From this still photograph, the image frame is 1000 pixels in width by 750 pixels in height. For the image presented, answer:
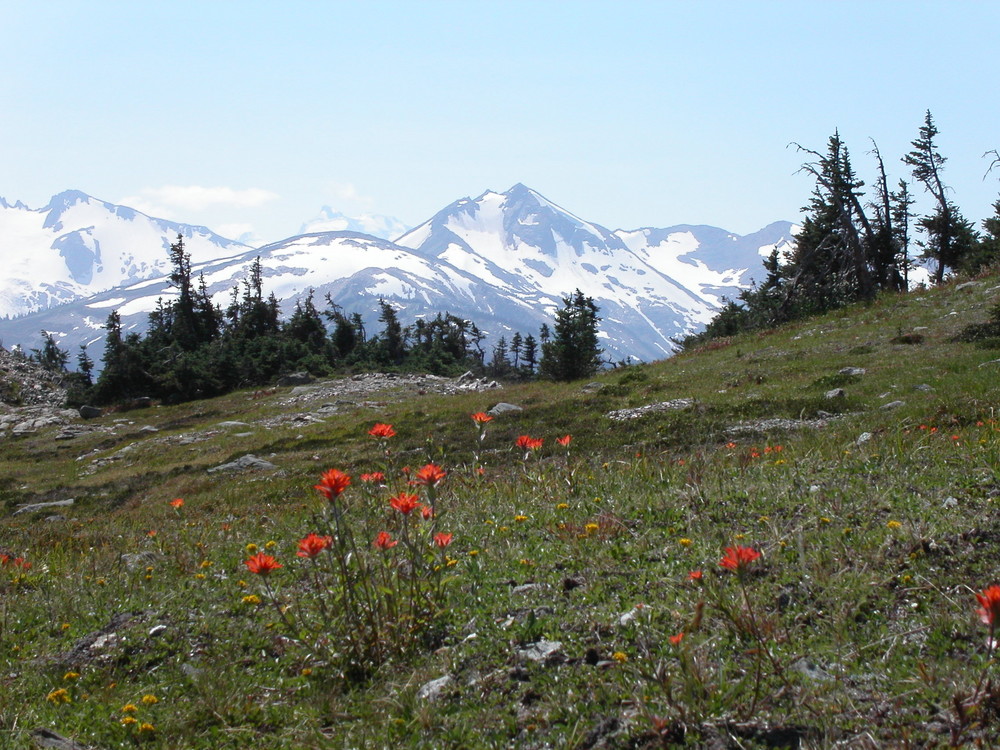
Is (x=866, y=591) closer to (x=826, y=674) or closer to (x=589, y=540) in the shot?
(x=826, y=674)

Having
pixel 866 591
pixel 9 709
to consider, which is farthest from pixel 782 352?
pixel 9 709

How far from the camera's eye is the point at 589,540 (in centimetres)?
488

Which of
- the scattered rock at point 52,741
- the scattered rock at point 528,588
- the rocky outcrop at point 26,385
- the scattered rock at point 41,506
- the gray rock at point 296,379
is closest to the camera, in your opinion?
the scattered rock at point 52,741

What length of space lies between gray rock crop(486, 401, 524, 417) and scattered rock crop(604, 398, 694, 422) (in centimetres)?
383

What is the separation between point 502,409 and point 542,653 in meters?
18.3

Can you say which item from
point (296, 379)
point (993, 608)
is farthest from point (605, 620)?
point (296, 379)

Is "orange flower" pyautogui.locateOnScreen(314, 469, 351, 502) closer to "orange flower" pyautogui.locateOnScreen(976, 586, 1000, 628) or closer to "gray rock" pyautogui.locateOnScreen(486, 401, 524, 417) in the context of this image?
"orange flower" pyautogui.locateOnScreen(976, 586, 1000, 628)

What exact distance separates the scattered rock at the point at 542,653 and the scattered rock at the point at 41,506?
647 inches

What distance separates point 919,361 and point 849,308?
11324mm

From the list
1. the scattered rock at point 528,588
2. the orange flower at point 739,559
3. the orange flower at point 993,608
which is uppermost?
the orange flower at point 739,559

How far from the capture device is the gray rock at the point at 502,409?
835 inches

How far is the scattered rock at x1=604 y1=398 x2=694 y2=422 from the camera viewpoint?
55.6 feet

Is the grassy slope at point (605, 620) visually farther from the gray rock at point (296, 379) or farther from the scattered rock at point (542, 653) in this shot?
the gray rock at point (296, 379)

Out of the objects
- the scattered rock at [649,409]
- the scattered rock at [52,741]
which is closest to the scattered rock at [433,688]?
the scattered rock at [52,741]
